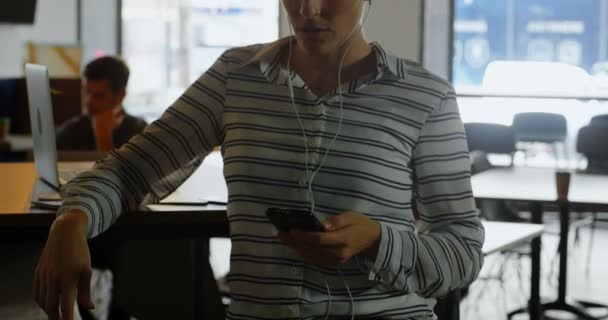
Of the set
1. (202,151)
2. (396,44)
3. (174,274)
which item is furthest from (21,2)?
(202,151)

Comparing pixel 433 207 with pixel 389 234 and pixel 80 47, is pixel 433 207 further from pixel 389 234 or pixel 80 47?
pixel 80 47

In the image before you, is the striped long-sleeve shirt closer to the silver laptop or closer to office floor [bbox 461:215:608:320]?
the silver laptop

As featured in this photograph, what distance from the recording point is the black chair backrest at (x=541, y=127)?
7.79 m

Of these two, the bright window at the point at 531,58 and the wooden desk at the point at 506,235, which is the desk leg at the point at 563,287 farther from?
the bright window at the point at 531,58

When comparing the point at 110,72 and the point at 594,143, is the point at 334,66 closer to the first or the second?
the point at 110,72

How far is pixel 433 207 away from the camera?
5.00 feet

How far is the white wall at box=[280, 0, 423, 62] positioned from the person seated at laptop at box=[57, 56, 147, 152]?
289 cm

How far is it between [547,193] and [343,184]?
140 inches

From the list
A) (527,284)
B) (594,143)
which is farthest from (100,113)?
(594,143)

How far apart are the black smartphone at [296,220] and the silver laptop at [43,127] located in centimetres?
120

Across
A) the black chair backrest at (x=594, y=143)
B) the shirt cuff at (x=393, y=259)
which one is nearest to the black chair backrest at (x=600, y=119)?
the black chair backrest at (x=594, y=143)

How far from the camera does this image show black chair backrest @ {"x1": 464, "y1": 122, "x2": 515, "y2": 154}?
710cm

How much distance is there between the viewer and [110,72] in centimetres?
507

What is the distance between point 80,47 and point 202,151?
6.73 metres
